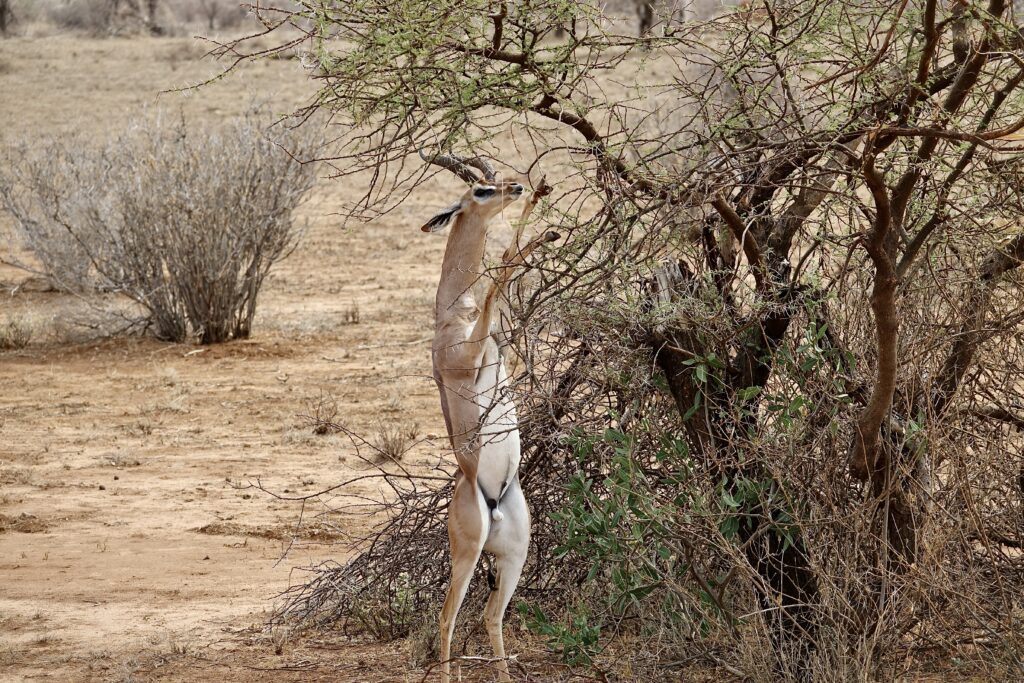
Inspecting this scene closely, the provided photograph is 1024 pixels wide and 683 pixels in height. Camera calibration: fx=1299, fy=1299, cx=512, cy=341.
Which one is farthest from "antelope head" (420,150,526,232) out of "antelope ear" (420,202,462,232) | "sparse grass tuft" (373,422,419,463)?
"sparse grass tuft" (373,422,419,463)

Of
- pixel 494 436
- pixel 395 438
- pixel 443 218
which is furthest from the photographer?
pixel 395 438

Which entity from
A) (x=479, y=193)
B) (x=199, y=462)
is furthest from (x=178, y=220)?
(x=479, y=193)

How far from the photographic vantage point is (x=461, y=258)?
4539 mm

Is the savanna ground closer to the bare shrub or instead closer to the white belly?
the bare shrub

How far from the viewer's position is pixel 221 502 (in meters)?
→ 8.41

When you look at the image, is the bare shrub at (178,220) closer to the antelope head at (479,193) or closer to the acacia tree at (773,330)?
the antelope head at (479,193)

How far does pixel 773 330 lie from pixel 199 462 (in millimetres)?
5864

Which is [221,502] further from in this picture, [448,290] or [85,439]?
[448,290]

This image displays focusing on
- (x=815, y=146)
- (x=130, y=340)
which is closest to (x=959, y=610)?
(x=815, y=146)

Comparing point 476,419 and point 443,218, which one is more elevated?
point 443,218

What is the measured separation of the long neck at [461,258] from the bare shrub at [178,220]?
7.98 meters

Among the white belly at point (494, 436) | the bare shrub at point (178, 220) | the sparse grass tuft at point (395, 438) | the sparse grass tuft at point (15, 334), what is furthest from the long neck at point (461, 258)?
the sparse grass tuft at point (15, 334)

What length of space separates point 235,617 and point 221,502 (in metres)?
2.42

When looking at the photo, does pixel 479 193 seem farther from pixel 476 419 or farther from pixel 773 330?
pixel 773 330
